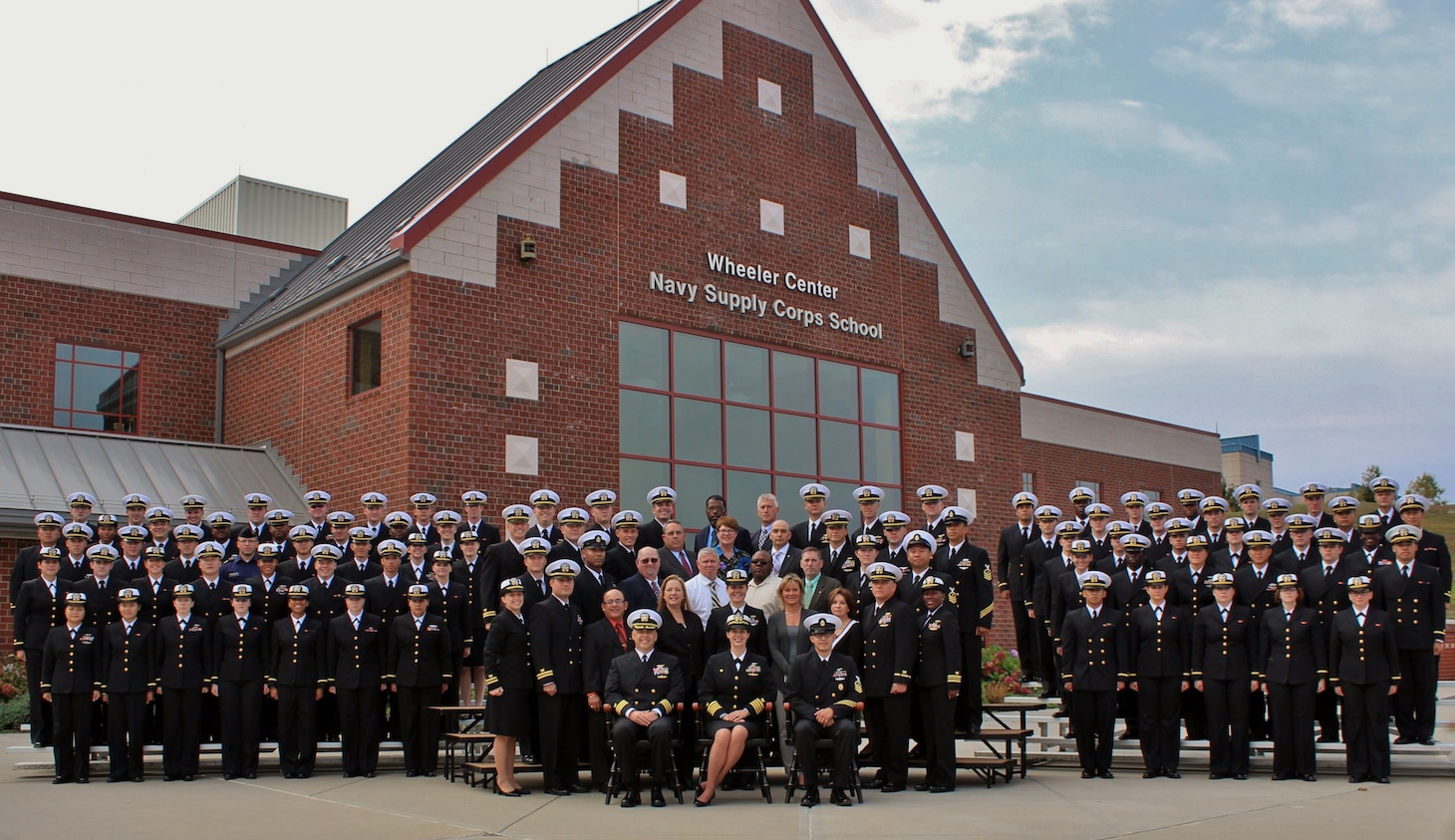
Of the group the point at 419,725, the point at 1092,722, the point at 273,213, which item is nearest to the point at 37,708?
the point at 419,725

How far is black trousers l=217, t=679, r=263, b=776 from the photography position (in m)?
13.2

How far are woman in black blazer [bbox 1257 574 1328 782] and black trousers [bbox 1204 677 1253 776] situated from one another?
245 millimetres

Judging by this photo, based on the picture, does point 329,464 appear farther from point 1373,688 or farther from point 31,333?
point 1373,688

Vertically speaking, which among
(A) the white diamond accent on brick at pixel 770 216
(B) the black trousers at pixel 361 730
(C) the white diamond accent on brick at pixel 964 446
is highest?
(A) the white diamond accent on brick at pixel 770 216

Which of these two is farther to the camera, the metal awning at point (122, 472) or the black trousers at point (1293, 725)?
the metal awning at point (122, 472)

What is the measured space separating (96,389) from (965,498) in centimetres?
1465

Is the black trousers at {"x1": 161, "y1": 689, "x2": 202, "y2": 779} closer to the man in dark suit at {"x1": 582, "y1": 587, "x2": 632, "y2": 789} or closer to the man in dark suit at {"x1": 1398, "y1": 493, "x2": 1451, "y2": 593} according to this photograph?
the man in dark suit at {"x1": 582, "y1": 587, "x2": 632, "y2": 789}

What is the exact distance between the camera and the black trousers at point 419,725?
531 inches

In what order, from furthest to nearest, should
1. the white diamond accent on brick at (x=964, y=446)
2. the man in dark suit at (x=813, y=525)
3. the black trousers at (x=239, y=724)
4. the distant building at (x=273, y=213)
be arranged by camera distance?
1. the distant building at (x=273, y=213)
2. the white diamond accent on brick at (x=964, y=446)
3. the man in dark suit at (x=813, y=525)
4. the black trousers at (x=239, y=724)

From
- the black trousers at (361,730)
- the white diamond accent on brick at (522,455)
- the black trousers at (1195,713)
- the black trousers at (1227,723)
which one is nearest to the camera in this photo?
the black trousers at (1227,723)

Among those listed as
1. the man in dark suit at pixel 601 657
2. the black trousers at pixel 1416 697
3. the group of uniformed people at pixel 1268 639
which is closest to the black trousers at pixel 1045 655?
the group of uniformed people at pixel 1268 639

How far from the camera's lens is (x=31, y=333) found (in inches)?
853

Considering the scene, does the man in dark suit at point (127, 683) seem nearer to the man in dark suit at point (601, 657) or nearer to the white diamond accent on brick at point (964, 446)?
the man in dark suit at point (601, 657)

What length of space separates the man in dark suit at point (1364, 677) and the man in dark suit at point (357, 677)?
29.0 ft
